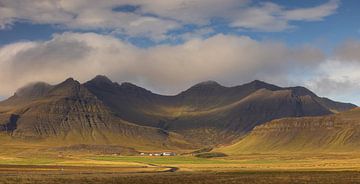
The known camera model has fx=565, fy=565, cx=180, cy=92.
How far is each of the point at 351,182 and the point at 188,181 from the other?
2878cm

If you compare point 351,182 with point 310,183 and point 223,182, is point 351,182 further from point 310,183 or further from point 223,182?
point 223,182

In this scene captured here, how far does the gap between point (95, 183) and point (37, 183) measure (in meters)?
9.85

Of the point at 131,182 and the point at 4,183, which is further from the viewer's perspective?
the point at 131,182

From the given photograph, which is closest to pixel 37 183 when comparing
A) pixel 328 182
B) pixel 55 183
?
pixel 55 183

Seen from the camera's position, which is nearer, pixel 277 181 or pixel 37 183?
pixel 37 183

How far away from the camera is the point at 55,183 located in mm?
96312

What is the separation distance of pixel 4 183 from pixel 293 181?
5053 cm

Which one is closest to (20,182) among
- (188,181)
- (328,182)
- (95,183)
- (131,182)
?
(95,183)

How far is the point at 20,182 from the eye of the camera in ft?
322

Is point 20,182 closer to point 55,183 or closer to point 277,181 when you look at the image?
point 55,183

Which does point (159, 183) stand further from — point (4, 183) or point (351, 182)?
point (351, 182)

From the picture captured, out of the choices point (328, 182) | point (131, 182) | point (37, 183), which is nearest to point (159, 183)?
point (131, 182)

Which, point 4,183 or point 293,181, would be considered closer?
point 4,183

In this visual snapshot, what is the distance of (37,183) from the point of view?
3772 inches
